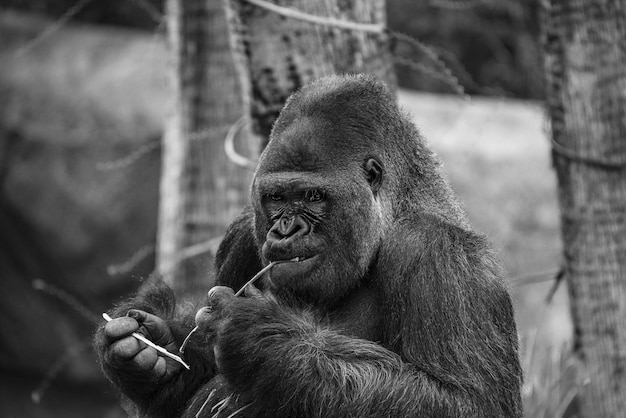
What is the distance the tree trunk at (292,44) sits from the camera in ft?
13.4

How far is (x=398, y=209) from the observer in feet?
11.5

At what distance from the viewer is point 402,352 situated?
3254 millimetres

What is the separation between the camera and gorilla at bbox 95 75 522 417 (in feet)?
10.3

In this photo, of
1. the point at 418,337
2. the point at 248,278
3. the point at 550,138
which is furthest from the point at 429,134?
the point at 418,337

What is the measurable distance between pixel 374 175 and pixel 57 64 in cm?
688

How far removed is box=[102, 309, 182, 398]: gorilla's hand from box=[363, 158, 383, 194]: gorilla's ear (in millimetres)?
953

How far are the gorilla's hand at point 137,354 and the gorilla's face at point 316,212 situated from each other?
513 mm

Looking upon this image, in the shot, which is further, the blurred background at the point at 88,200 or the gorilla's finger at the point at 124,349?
the blurred background at the point at 88,200

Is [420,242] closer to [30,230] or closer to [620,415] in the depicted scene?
[620,415]

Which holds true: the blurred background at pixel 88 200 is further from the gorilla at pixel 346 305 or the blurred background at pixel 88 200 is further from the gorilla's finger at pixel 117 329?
the gorilla's finger at pixel 117 329

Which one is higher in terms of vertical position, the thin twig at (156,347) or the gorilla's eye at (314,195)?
the gorilla's eye at (314,195)

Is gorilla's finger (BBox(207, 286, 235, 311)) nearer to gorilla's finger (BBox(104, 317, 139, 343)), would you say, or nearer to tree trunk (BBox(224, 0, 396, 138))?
gorilla's finger (BBox(104, 317, 139, 343))

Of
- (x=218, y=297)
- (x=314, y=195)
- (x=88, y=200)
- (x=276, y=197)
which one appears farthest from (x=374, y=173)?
(x=88, y=200)

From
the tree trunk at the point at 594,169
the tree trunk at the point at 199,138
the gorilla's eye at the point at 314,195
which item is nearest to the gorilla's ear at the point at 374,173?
the gorilla's eye at the point at 314,195
